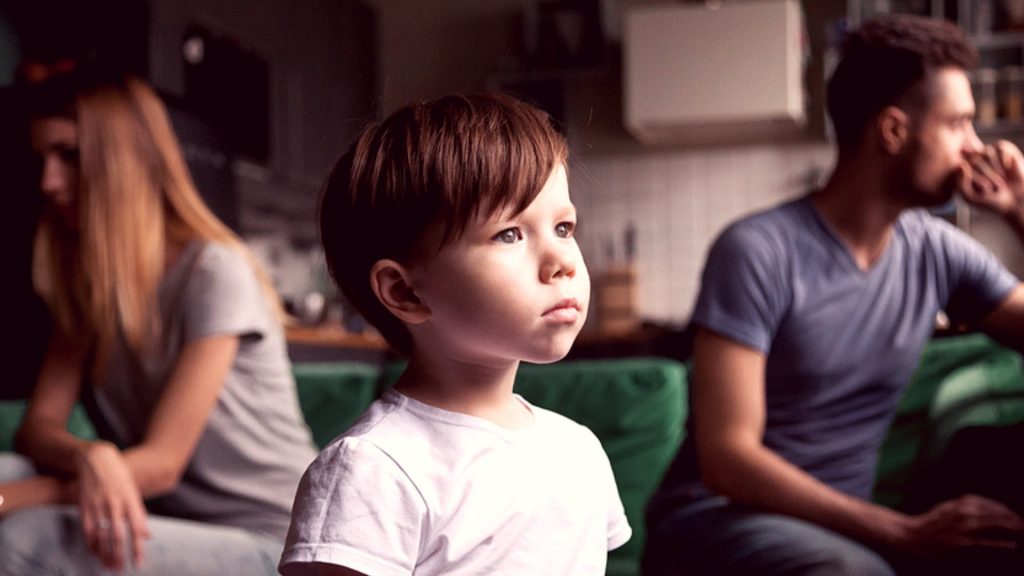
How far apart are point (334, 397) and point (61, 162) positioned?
619mm

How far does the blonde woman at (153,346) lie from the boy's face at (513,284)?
0.74 meters

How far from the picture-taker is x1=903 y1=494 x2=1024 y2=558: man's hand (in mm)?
1332

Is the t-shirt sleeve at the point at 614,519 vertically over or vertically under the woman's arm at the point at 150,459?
over

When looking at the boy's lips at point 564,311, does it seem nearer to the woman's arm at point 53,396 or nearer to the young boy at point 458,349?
the young boy at point 458,349

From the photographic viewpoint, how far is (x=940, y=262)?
1.63 meters

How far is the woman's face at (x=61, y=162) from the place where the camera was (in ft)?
5.08

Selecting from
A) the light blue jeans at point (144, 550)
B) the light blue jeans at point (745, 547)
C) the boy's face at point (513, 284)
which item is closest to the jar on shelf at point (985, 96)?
the light blue jeans at point (745, 547)

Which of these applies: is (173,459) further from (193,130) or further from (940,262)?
(193,130)

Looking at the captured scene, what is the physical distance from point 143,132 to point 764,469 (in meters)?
0.94

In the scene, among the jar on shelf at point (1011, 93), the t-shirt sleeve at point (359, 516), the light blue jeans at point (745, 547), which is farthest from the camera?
the jar on shelf at point (1011, 93)

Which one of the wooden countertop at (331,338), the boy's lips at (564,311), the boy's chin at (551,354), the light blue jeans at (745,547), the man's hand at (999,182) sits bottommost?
the wooden countertop at (331,338)

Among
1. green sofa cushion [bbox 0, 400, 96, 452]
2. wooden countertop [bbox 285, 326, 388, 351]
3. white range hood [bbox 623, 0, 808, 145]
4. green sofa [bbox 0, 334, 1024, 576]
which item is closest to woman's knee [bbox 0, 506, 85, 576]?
green sofa cushion [bbox 0, 400, 96, 452]

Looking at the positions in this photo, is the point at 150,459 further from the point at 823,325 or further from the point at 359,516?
the point at 823,325

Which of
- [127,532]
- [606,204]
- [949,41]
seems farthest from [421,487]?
[606,204]
